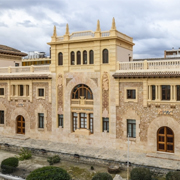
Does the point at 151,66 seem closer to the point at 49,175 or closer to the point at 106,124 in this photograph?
the point at 106,124

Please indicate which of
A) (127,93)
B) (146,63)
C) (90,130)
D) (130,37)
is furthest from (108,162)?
(130,37)

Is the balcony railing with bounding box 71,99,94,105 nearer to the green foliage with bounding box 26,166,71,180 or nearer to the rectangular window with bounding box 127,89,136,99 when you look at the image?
the rectangular window with bounding box 127,89,136,99

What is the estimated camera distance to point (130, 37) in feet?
95.6

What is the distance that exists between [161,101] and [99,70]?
24.7 ft

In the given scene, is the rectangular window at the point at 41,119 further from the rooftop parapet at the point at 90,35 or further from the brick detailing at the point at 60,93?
the rooftop parapet at the point at 90,35

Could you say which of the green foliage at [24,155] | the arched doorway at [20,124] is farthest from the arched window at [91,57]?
the arched doorway at [20,124]

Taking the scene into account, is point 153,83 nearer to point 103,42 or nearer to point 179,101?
point 179,101

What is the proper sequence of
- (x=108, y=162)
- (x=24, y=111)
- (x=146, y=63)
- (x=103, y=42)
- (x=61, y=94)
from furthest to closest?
(x=24, y=111) → (x=61, y=94) → (x=103, y=42) → (x=146, y=63) → (x=108, y=162)

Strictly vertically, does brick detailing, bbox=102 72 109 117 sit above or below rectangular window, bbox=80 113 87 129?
above

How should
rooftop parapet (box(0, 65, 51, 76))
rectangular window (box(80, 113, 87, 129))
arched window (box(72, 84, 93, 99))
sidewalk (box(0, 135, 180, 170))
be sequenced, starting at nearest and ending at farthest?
sidewalk (box(0, 135, 180, 170)), arched window (box(72, 84, 93, 99)), rectangular window (box(80, 113, 87, 129)), rooftop parapet (box(0, 65, 51, 76))

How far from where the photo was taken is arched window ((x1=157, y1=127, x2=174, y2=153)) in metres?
22.5

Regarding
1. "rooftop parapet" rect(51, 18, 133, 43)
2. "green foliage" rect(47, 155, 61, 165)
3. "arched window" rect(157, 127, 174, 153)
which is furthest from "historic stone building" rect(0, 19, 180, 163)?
"green foliage" rect(47, 155, 61, 165)

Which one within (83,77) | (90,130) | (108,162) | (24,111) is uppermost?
(83,77)

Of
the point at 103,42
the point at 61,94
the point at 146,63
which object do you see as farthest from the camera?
the point at 61,94
